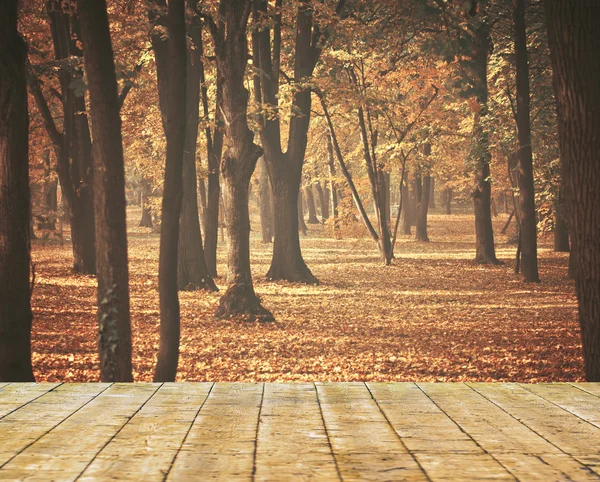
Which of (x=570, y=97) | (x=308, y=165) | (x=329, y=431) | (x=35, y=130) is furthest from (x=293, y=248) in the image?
(x=308, y=165)

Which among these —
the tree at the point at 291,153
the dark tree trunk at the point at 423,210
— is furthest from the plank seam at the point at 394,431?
the dark tree trunk at the point at 423,210

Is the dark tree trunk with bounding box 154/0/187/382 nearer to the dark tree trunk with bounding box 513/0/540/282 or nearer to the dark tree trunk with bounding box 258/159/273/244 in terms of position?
the dark tree trunk with bounding box 513/0/540/282

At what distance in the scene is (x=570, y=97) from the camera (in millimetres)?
6695

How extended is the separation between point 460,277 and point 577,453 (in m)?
20.3

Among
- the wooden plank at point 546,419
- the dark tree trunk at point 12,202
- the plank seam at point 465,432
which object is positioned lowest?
the wooden plank at point 546,419

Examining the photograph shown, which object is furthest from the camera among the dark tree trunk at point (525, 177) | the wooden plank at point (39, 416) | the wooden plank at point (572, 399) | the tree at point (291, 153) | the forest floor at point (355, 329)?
the tree at point (291, 153)

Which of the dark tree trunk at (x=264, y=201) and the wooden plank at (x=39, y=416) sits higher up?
the dark tree trunk at (x=264, y=201)

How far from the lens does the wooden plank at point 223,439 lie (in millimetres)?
3732

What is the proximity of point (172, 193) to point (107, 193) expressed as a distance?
0.77 m

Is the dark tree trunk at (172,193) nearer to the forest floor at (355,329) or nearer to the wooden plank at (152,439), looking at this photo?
the wooden plank at (152,439)

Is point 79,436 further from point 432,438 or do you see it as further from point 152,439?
point 432,438

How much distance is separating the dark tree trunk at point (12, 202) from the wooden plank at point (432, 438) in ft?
10.3

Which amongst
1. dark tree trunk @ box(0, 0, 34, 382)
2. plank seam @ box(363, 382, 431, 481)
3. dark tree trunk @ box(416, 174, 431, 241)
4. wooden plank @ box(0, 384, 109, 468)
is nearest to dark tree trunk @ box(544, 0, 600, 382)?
plank seam @ box(363, 382, 431, 481)

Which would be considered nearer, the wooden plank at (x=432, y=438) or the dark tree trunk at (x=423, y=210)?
the wooden plank at (x=432, y=438)
